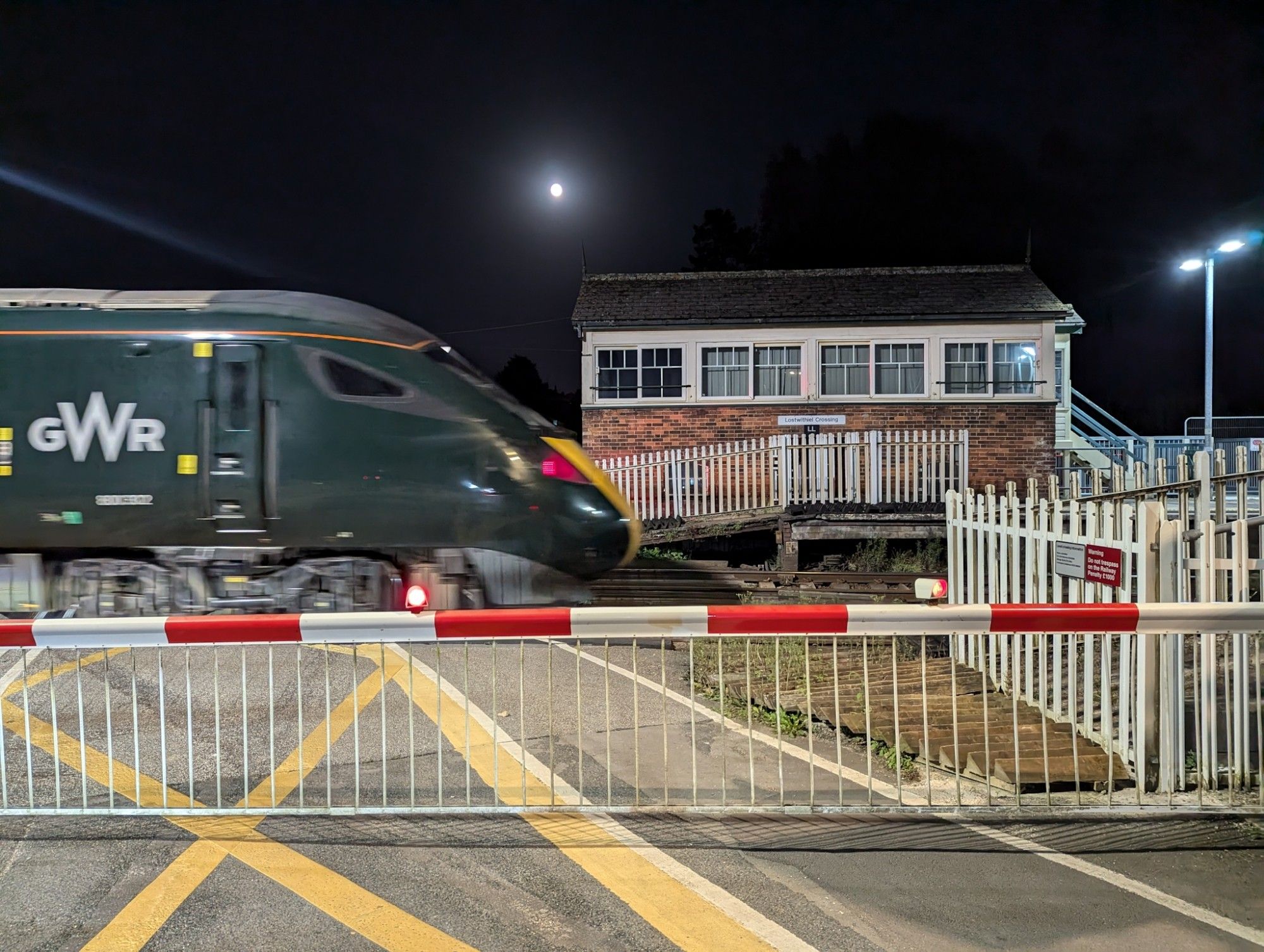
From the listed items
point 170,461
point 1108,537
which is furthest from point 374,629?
point 170,461

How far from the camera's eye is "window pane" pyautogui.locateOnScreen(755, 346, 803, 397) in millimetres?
18766

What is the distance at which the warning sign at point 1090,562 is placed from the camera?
5.04m

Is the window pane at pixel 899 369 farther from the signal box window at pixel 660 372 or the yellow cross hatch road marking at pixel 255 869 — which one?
the yellow cross hatch road marking at pixel 255 869

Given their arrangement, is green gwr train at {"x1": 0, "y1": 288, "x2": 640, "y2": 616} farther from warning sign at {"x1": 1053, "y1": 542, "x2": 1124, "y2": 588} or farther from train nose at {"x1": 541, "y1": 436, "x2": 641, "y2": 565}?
warning sign at {"x1": 1053, "y1": 542, "x2": 1124, "y2": 588}

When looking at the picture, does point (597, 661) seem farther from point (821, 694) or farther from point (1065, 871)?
point (1065, 871)

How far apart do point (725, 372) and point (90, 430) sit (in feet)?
41.6

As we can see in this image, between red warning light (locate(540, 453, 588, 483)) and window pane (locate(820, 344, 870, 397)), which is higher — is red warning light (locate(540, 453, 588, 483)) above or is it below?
below

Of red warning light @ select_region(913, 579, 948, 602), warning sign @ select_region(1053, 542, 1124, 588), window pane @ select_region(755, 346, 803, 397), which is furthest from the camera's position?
window pane @ select_region(755, 346, 803, 397)

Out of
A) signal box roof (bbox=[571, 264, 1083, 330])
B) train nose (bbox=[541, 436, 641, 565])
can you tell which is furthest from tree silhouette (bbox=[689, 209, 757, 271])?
train nose (bbox=[541, 436, 641, 565])

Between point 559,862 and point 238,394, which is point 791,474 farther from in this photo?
point 559,862

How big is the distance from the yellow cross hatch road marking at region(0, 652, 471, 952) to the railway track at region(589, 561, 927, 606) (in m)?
6.22

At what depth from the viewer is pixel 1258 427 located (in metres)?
28.7

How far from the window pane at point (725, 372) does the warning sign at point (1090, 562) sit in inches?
522

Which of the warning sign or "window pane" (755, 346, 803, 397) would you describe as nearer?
the warning sign
